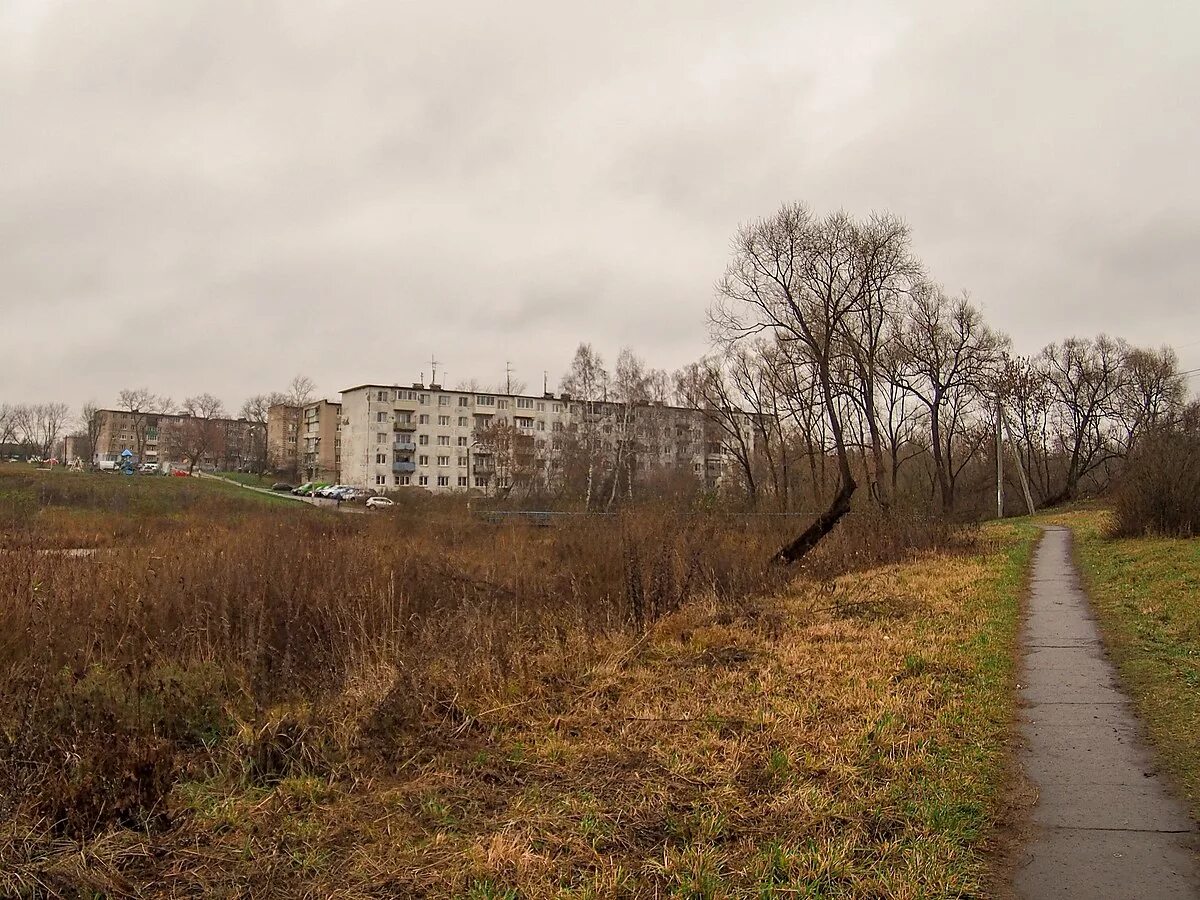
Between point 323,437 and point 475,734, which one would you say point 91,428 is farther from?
point 475,734

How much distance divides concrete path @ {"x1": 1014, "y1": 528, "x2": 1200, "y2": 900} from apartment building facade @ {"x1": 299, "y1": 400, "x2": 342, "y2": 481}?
331ft

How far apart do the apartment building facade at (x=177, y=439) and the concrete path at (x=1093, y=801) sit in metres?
112

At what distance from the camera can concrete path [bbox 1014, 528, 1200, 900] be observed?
406cm

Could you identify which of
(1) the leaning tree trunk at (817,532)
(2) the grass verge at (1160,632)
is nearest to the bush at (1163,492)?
(2) the grass verge at (1160,632)

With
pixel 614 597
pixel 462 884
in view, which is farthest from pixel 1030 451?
pixel 462 884

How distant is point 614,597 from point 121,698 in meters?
7.52

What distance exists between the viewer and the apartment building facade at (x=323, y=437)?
344 feet

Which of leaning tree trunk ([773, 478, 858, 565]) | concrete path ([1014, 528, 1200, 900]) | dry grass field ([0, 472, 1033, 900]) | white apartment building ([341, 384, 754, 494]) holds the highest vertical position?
white apartment building ([341, 384, 754, 494])

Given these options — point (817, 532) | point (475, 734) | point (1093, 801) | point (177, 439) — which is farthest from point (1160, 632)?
point (177, 439)

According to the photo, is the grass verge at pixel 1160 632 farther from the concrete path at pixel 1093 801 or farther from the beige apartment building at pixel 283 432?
the beige apartment building at pixel 283 432

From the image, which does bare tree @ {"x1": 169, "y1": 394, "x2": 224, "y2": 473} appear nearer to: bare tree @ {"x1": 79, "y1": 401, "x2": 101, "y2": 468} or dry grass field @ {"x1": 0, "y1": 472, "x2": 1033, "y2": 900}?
bare tree @ {"x1": 79, "y1": 401, "x2": 101, "y2": 468}

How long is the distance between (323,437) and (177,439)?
21797 millimetres

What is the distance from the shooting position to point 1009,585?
1582cm

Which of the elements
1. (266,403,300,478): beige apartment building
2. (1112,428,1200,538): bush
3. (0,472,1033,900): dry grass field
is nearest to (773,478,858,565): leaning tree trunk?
(0,472,1033,900): dry grass field
